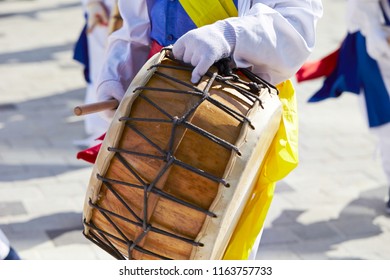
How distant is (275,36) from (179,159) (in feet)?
1.52

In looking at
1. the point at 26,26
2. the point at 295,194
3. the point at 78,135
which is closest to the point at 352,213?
the point at 295,194

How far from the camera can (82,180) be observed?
4555mm

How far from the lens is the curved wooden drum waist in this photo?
1.99 meters

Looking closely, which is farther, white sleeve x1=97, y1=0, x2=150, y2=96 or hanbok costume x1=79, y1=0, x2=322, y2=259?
white sleeve x1=97, y1=0, x2=150, y2=96

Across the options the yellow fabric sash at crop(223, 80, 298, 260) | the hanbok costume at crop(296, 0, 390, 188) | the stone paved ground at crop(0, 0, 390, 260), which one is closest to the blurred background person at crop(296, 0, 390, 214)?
the hanbok costume at crop(296, 0, 390, 188)

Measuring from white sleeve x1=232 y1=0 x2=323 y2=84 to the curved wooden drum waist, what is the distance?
3.5 inches

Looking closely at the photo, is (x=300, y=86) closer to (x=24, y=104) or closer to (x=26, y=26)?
(x=24, y=104)

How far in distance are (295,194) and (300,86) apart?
2.14 meters

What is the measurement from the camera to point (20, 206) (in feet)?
13.7

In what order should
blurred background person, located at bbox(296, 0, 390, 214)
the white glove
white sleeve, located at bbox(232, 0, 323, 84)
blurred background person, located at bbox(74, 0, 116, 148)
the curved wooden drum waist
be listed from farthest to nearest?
blurred background person, located at bbox(74, 0, 116, 148) < blurred background person, located at bbox(296, 0, 390, 214) < the white glove < white sleeve, located at bbox(232, 0, 323, 84) < the curved wooden drum waist

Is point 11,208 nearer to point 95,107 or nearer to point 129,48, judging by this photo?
point 129,48

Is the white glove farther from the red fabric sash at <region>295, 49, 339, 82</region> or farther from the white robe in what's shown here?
the red fabric sash at <region>295, 49, 339, 82</region>

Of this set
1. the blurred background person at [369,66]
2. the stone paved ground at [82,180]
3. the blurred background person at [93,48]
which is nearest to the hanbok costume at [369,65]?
the blurred background person at [369,66]

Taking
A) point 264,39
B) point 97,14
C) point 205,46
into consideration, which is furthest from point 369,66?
point 205,46
